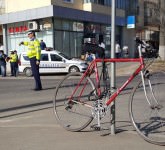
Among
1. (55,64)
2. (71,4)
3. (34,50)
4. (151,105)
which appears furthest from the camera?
(71,4)

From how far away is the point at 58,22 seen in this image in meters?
31.3

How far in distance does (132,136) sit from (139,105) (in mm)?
526

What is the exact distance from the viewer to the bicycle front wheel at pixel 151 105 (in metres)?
4.82

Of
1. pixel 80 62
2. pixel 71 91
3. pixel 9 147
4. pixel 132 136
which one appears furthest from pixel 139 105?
pixel 80 62

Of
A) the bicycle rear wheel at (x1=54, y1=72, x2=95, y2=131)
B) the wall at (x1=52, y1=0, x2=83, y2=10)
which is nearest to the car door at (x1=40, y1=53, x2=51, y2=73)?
the wall at (x1=52, y1=0, x2=83, y2=10)

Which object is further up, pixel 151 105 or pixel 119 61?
pixel 119 61

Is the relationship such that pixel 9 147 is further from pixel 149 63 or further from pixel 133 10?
pixel 133 10

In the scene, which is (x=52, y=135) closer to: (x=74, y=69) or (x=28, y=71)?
(x=74, y=69)

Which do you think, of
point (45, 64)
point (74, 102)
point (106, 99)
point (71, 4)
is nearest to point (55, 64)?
point (45, 64)

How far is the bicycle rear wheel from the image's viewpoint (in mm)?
5516

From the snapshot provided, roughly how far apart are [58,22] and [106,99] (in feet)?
87.4

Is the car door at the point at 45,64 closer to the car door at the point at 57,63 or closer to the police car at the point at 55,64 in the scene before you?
the police car at the point at 55,64

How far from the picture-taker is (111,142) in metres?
4.96

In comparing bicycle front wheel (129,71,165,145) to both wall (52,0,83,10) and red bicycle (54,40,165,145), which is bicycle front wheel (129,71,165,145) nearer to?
red bicycle (54,40,165,145)
